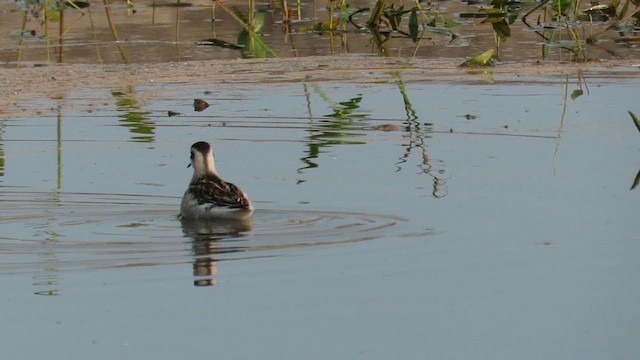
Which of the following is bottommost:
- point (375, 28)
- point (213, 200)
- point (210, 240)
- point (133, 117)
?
point (210, 240)

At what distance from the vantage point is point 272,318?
22.1 ft

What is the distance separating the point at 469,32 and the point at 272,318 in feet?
40.0

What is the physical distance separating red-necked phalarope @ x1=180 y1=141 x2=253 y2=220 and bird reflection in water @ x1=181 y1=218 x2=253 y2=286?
0.05 meters

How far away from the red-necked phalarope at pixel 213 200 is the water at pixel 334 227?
0.15 metres

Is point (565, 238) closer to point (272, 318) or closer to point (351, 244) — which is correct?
point (351, 244)

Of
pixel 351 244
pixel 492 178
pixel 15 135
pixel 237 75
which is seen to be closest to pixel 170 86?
pixel 237 75

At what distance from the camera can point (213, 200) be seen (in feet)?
30.4

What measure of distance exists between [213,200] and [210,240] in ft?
1.88

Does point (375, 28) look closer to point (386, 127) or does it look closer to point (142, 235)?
point (386, 127)

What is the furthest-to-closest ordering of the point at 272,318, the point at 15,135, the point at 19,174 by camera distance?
the point at 15,135, the point at 19,174, the point at 272,318

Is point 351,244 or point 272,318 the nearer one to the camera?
Answer: point 272,318

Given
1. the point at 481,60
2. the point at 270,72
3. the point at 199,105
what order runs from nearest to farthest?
the point at 199,105 → the point at 481,60 → the point at 270,72

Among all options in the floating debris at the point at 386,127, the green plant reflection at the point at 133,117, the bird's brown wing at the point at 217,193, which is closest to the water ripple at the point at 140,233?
the bird's brown wing at the point at 217,193

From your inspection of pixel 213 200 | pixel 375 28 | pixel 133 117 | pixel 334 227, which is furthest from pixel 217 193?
pixel 375 28
